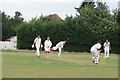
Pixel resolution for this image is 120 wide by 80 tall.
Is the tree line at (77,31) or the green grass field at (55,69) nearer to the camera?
the green grass field at (55,69)

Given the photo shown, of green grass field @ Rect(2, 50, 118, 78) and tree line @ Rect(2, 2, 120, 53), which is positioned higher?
tree line @ Rect(2, 2, 120, 53)

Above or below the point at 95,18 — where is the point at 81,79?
below

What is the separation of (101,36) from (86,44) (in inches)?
105

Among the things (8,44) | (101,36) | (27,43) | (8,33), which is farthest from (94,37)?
(8,33)

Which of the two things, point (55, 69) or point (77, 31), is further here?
point (77, 31)

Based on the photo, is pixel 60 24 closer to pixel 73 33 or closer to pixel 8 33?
pixel 73 33

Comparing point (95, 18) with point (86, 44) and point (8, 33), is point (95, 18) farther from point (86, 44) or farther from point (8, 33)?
point (8, 33)

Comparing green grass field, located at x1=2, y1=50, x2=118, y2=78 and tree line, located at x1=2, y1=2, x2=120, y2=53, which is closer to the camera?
green grass field, located at x1=2, y1=50, x2=118, y2=78

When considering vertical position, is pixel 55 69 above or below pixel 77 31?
below

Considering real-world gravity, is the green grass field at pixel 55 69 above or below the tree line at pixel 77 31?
below

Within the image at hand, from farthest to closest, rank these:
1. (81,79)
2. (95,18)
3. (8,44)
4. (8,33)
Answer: (8,33)
(8,44)
(95,18)
(81,79)

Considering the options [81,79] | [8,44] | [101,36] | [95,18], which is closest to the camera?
[81,79]

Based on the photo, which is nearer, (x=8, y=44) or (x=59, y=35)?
(x=59, y=35)

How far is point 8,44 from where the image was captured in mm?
72000
